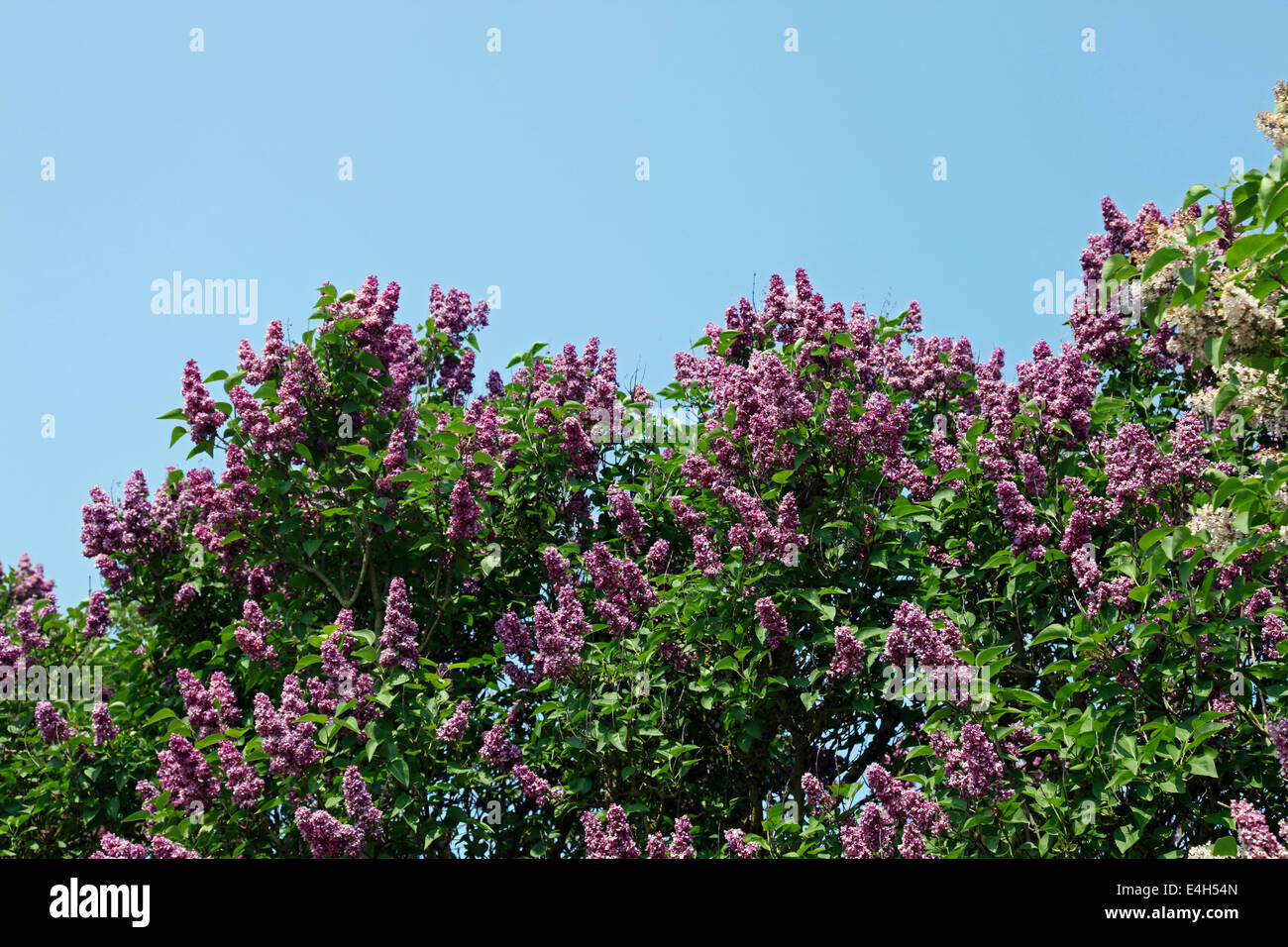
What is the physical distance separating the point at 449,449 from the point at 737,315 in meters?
2.65

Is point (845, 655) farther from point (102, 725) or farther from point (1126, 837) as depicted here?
point (102, 725)

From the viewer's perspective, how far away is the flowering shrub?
215 inches

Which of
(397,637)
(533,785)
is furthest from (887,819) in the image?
(397,637)

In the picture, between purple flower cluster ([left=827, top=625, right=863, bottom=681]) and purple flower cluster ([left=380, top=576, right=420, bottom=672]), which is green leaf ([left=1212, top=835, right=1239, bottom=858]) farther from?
purple flower cluster ([left=380, top=576, right=420, bottom=672])

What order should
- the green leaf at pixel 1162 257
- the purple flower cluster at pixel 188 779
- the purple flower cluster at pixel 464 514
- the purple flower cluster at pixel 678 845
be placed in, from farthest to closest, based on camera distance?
the purple flower cluster at pixel 464 514 → the purple flower cluster at pixel 188 779 → the purple flower cluster at pixel 678 845 → the green leaf at pixel 1162 257

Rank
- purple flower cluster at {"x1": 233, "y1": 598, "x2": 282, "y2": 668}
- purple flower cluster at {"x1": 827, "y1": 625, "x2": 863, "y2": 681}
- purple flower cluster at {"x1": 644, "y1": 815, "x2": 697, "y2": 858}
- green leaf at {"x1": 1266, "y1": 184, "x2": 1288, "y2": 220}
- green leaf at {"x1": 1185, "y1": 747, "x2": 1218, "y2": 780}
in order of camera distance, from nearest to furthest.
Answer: green leaf at {"x1": 1266, "y1": 184, "x2": 1288, "y2": 220} < green leaf at {"x1": 1185, "y1": 747, "x2": 1218, "y2": 780} < purple flower cluster at {"x1": 644, "y1": 815, "x2": 697, "y2": 858} < purple flower cluster at {"x1": 827, "y1": 625, "x2": 863, "y2": 681} < purple flower cluster at {"x1": 233, "y1": 598, "x2": 282, "y2": 668}

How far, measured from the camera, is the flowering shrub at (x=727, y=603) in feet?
17.9

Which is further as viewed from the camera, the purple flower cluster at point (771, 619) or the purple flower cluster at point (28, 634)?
the purple flower cluster at point (28, 634)

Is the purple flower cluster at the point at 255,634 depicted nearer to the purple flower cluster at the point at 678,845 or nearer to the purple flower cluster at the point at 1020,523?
the purple flower cluster at the point at 678,845

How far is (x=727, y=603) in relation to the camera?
6.66 metres

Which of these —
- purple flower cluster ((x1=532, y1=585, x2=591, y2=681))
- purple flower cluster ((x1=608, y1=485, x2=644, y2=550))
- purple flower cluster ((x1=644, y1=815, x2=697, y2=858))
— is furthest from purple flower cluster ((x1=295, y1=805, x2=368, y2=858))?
purple flower cluster ((x1=608, y1=485, x2=644, y2=550))

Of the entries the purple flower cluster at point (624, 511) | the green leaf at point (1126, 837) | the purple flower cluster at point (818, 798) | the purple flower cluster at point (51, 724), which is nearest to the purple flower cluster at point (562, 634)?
the purple flower cluster at point (624, 511)
